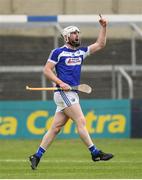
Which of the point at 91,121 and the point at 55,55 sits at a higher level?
the point at 55,55

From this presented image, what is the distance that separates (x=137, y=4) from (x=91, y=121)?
7.54 meters

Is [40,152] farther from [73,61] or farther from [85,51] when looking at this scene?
[85,51]

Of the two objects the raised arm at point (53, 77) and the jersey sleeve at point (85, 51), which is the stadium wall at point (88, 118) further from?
the raised arm at point (53, 77)

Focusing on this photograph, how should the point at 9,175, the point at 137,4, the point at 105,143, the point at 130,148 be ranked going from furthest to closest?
the point at 137,4 → the point at 105,143 → the point at 130,148 → the point at 9,175

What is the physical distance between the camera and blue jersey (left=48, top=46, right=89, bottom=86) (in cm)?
1324

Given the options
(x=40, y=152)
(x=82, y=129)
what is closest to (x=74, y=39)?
(x=82, y=129)

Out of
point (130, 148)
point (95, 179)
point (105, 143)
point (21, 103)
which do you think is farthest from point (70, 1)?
point (95, 179)

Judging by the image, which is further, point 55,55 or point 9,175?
point 55,55

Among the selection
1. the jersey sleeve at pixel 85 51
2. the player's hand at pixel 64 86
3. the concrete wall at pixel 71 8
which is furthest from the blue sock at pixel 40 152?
the concrete wall at pixel 71 8

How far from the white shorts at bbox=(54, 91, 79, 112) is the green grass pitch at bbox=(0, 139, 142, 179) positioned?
990 mm

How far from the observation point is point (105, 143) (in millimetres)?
20844

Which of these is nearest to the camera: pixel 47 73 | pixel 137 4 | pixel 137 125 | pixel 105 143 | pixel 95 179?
pixel 95 179

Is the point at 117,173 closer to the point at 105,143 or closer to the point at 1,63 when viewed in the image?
the point at 105,143

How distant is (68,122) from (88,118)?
0.57m
